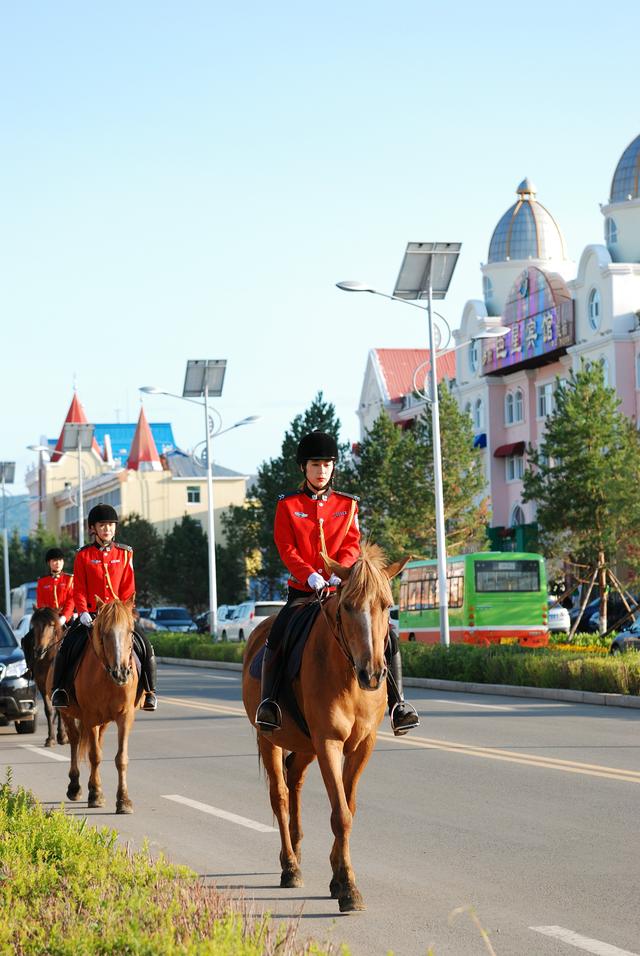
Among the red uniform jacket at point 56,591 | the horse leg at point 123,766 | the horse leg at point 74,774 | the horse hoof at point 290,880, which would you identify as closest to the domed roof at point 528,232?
the red uniform jacket at point 56,591

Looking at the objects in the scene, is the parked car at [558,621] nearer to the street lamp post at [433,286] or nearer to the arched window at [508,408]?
the arched window at [508,408]

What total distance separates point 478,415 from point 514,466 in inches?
204

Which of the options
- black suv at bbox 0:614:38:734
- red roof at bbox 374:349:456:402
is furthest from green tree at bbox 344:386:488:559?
black suv at bbox 0:614:38:734

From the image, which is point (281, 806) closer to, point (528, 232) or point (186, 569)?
point (528, 232)

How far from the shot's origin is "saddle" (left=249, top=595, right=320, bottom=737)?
869 centimetres

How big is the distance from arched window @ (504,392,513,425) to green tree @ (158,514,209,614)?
19632 millimetres

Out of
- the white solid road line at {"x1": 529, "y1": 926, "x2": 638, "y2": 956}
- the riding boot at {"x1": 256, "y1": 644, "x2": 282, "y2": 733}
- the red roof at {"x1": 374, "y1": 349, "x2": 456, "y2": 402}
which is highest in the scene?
the red roof at {"x1": 374, "y1": 349, "x2": 456, "y2": 402}

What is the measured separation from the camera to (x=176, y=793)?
1361 centimetres

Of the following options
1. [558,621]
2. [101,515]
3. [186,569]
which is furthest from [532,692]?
[186,569]

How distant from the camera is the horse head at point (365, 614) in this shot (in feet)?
25.4

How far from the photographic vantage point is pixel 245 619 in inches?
2162

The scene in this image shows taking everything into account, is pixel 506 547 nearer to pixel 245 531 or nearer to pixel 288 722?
pixel 245 531

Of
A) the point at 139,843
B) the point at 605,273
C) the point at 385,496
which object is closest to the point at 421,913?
the point at 139,843

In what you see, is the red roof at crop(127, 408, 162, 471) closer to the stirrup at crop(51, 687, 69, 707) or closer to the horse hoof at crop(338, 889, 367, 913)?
the stirrup at crop(51, 687, 69, 707)
